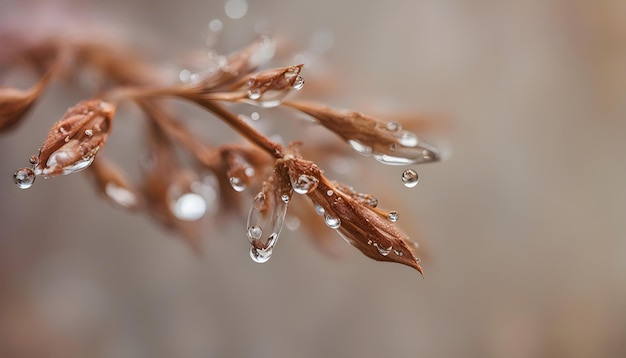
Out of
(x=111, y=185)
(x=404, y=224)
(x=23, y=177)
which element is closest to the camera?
(x=23, y=177)

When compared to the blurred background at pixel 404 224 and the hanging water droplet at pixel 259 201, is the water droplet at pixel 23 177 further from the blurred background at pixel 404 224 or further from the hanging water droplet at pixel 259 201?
the blurred background at pixel 404 224

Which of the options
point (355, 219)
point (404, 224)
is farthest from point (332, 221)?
point (404, 224)

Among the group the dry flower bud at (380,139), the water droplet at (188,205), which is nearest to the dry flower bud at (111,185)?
the water droplet at (188,205)

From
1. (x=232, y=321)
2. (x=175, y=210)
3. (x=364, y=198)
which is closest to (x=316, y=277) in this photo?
(x=232, y=321)

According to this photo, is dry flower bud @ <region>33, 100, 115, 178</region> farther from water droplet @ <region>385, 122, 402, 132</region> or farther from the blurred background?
the blurred background

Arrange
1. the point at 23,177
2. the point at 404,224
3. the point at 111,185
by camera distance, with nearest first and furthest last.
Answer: the point at 23,177 → the point at 111,185 → the point at 404,224

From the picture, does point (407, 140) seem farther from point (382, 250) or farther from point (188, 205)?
point (188, 205)
